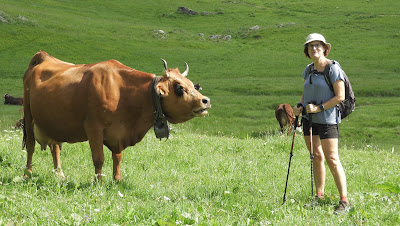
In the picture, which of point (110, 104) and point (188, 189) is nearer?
point (110, 104)

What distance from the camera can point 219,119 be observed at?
29547 mm

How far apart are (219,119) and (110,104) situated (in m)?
21.5

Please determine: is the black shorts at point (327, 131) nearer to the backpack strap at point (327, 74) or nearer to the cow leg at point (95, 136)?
the backpack strap at point (327, 74)

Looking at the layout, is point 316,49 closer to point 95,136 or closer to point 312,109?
point 312,109

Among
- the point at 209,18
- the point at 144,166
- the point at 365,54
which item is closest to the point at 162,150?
the point at 144,166

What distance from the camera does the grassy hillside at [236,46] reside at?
31203mm

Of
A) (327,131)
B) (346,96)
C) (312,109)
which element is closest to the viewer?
(312,109)

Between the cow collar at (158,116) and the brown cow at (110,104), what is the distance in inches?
1.1

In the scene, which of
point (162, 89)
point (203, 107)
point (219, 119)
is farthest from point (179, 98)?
point (219, 119)

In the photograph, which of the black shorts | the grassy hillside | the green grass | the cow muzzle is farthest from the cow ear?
the grassy hillside

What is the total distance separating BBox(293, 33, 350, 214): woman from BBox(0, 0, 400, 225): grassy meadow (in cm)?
45

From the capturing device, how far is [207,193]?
26.2 feet

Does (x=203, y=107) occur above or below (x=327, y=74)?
below

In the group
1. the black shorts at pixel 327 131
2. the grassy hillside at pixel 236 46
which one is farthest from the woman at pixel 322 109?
the grassy hillside at pixel 236 46
